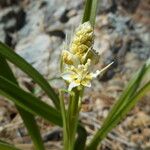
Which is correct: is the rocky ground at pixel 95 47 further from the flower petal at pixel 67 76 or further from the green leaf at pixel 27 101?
the flower petal at pixel 67 76

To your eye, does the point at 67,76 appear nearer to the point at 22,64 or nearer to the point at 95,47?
the point at 22,64

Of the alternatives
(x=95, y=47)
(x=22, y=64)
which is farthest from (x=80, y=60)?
(x=95, y=47)

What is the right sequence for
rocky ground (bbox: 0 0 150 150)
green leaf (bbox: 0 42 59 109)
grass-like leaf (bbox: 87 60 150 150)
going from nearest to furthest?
green leaf (bbox: 0 42 59 109) < grass-like leaf (bbox: 87 60 150 150) < rocky ground (bbox: 0 0 150 150)

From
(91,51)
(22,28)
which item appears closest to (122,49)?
(22,28)

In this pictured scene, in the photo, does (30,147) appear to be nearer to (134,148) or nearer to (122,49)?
(134,148)

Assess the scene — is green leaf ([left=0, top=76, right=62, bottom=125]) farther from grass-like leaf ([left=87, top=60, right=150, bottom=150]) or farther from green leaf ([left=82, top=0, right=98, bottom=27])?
green leaf ([left=82, top=0, right=98, bottom=27])

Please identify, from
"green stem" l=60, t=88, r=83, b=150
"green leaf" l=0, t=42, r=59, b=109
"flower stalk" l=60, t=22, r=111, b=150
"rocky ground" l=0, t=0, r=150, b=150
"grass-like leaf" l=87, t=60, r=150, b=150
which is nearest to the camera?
"flower stalk" l=60, t=22, r=111, b=150

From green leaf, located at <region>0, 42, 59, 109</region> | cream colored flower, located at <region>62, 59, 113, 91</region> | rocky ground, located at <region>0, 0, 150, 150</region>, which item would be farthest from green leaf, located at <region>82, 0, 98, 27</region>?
rocky ground, located at <region>0, 0, 150, 150</region>
